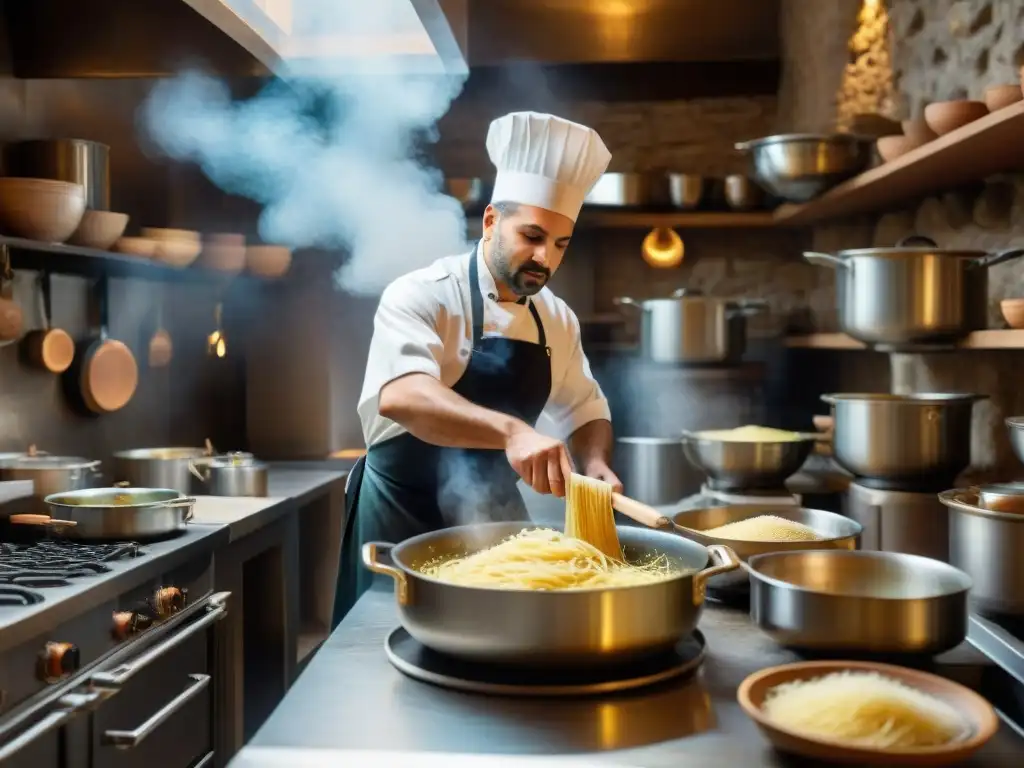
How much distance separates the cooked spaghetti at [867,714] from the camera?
98cm

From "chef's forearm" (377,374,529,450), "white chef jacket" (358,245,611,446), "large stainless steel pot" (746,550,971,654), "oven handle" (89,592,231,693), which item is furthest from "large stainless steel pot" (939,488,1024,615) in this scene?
"oven handle" (89,592,231,693)

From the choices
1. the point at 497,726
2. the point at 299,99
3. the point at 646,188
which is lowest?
the point at 497,726

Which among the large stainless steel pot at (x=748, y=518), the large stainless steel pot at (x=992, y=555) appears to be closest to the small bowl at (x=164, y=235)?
the large stainless steel pot at (x=748, y=518)

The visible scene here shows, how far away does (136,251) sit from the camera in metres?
3.30

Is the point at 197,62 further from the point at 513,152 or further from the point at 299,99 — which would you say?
the point at 299,99

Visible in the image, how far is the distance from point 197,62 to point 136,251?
0.87 metres

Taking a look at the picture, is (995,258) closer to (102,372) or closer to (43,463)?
(43,463)

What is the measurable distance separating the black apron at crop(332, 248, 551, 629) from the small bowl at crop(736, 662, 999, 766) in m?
1.42

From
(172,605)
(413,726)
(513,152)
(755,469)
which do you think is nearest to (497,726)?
(413,726)

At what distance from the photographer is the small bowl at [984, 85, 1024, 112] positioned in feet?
6.72

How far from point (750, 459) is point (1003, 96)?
47.3 inches

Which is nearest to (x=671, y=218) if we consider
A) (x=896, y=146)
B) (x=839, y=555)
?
(x=896, y=146)

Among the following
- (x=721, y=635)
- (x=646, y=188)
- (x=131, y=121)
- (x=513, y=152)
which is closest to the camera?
(x=721, y=635)

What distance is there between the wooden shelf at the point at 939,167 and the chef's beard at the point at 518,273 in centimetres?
100
